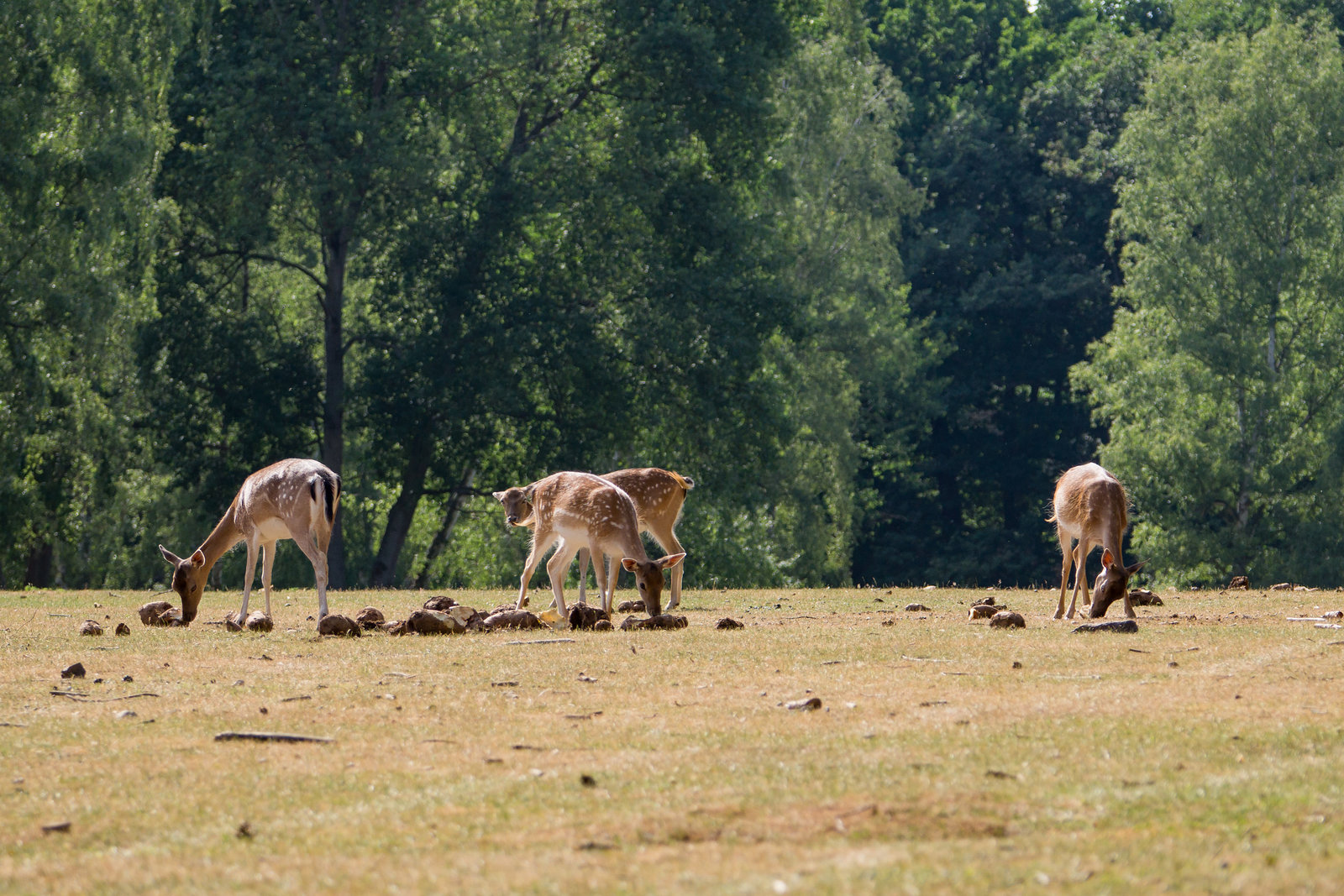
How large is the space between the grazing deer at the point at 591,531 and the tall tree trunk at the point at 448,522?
940 inches

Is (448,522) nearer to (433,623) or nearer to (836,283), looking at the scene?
(836,283)

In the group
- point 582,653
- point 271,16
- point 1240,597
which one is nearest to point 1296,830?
point 582,653

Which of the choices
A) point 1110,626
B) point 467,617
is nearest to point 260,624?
point 467,617

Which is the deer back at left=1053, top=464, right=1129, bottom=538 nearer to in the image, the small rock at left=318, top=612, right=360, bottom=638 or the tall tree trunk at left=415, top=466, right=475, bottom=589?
the small rock at left=318, top=612, right=360, bottom=638

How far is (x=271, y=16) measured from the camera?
3981 cm

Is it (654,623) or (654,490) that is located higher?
(654,490)

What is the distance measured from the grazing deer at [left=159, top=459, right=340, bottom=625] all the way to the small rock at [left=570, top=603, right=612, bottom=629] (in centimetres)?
286

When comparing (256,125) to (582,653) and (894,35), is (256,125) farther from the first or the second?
(894,35)

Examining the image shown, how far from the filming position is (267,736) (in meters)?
11.0

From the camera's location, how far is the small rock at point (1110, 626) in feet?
55.4

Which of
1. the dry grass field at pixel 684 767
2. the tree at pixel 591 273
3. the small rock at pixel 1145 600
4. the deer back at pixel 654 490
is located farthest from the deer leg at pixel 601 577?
the tree at pixel 591 273

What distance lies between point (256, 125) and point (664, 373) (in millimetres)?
11199

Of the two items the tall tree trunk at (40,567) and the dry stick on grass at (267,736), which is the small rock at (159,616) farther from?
the tall tree trunk at (40,567)

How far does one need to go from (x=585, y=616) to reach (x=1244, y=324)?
120ft
